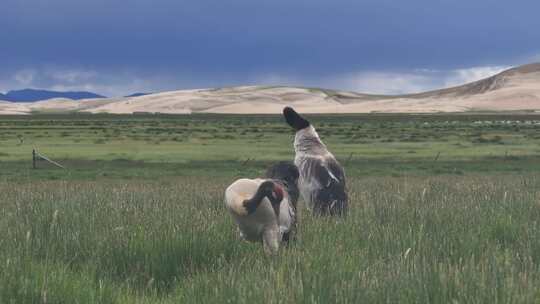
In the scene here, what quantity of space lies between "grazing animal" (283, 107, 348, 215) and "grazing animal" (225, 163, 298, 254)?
283 cm

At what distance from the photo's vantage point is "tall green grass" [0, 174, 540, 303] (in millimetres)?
4723

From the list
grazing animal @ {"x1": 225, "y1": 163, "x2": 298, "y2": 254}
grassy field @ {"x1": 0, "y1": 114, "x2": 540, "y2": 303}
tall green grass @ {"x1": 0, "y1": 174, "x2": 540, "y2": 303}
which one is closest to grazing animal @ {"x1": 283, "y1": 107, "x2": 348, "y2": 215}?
grassy field @ {"x1": 0, "y1": 114, "x2": 540, "y2": 303}

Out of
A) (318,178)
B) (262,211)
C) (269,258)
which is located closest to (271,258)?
(269,258)

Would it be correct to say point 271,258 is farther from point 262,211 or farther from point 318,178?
point 318,178

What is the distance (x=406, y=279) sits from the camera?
4828mm

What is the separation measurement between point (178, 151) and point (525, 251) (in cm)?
4351

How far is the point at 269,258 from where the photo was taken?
6047 millimetres

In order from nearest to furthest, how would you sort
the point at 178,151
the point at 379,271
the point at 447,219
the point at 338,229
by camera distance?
the point at 379,271 → the point at 338,229 → the point at 447,219 → the point at 178,151

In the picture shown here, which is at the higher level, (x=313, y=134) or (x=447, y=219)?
(x=313, y=134)

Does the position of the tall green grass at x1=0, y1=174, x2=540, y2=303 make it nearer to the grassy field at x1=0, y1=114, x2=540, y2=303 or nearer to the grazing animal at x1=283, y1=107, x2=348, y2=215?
the grassy field at x1=0, y1=114, x2=540, y2=303

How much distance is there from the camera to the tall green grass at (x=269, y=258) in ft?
15.5

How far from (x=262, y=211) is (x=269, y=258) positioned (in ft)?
1.30

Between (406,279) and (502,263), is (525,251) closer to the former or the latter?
(502,263)

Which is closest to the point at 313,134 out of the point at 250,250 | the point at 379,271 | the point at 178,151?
the point at 250,250
